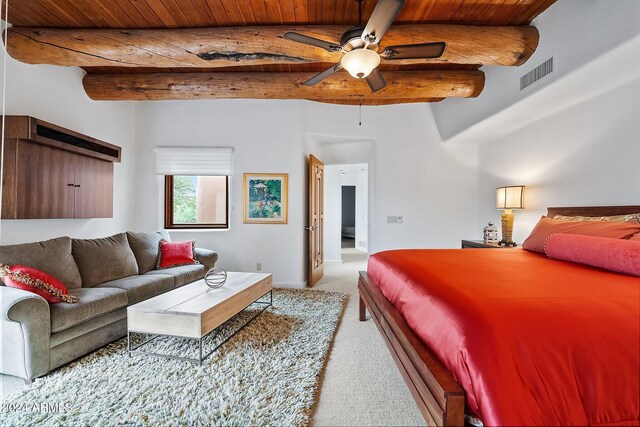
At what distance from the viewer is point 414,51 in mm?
2111

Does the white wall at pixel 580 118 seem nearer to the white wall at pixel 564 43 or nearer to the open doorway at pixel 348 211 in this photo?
the white wall at pixel 564 43

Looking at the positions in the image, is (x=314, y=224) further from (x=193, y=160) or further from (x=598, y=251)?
(x=598, y=251)

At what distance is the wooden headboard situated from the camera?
230 centimetres

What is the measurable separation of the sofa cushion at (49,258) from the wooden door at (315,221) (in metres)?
2.74

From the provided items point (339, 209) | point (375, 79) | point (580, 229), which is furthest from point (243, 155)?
point (580, 229)

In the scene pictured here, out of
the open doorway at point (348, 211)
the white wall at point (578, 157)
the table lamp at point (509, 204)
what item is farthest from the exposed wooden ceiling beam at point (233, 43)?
the open doorway at point (348, 211)

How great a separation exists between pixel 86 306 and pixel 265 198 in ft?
8.33

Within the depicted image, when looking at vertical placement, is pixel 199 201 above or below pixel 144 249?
above

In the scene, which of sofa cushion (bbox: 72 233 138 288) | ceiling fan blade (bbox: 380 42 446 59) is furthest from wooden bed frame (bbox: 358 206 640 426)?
sofa cushion (bbox: 72 233 138 288)

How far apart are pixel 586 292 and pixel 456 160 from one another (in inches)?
146

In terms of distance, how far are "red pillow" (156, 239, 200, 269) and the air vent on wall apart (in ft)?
13.5

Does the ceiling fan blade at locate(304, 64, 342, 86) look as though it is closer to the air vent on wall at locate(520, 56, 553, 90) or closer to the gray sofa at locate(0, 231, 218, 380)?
the air vent on wall at locate(520, 56, 553, 90)

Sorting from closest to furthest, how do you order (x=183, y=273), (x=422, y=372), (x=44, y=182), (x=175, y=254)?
(x=422, y=372), (x=44, y=182), (x=183, y=273), (x=175, y=254)

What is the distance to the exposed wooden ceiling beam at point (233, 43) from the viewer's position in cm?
254
